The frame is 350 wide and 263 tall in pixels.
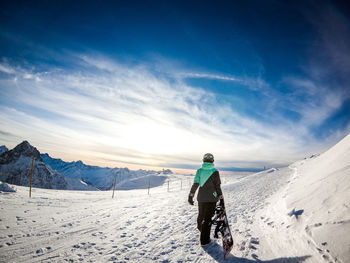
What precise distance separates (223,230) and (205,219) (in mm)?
549

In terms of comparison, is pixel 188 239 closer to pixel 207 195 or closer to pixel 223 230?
pixel 223 230

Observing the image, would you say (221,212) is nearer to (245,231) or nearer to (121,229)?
(245,231)

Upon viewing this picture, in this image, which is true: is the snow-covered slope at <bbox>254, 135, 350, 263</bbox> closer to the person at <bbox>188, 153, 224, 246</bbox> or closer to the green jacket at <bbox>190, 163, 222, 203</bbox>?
the person at <bbox>188, 153, 224, 246</bbox>

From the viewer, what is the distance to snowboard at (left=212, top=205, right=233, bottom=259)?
412 centimetres

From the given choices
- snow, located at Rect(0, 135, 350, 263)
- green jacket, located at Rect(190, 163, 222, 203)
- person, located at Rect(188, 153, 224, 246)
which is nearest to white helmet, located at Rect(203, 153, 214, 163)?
person, located at Rect(188, 153, 224, 246)

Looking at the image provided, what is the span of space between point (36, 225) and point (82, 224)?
1.65 meters

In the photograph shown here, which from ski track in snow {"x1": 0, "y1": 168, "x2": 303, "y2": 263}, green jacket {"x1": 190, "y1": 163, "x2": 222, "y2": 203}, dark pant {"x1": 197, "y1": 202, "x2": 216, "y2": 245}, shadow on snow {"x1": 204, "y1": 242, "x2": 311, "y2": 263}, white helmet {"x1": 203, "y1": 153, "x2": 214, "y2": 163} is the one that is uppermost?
white helmet {"x1": 203, "y1": 153, "x2": 214, "y2": 163}

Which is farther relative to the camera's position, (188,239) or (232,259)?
(188,239)

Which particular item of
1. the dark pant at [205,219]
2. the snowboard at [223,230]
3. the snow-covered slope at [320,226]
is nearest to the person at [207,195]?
the dark pant at [205,219]

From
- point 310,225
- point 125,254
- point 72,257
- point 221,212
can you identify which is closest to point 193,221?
point 221,212

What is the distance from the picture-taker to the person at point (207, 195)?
15.1 ft

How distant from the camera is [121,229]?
6.15 metres

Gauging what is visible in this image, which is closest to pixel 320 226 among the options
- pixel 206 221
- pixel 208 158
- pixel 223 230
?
pixel 223 230

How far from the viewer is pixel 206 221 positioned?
4.63 m
